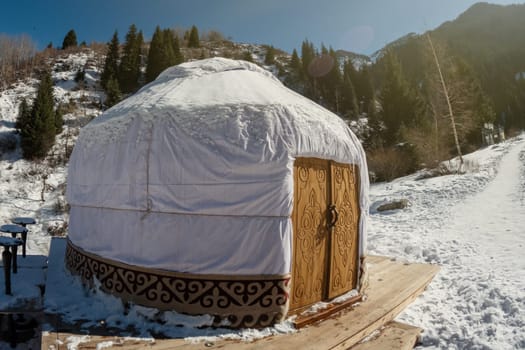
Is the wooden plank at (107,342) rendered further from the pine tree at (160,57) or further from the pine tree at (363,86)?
the pine tree at (363,86)

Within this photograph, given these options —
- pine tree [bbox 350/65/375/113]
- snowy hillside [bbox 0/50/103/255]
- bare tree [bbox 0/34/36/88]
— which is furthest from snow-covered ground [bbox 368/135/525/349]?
bare tree [bbox 0/34/36/88]

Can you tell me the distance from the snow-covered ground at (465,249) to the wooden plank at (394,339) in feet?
0.48

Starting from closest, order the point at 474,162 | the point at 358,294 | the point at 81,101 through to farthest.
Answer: the point at 358,294 < the point at 474,162 < the point at 81,101

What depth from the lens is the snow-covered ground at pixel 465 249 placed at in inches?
107

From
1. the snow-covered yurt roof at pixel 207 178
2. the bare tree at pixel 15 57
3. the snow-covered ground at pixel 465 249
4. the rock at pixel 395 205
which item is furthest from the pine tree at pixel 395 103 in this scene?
the bare tree at pixel 15 57

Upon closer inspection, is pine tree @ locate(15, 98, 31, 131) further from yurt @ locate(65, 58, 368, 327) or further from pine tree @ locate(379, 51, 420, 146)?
pine tree @ locate(379, 51, 420, 146)

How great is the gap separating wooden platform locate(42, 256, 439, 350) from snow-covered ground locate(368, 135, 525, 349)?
197mm

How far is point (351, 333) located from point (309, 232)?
2.93 ft

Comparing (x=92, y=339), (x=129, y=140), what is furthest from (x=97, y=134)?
(x=92, y=339)

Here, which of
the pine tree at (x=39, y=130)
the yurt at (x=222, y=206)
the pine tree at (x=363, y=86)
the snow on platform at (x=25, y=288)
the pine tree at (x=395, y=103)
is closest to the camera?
the yurt at (x=222, y=206)

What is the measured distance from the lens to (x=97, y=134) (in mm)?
3297

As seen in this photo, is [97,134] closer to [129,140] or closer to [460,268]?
[129,140]

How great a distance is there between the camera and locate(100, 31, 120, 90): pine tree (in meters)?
22.8

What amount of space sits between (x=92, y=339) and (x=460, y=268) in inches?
186
